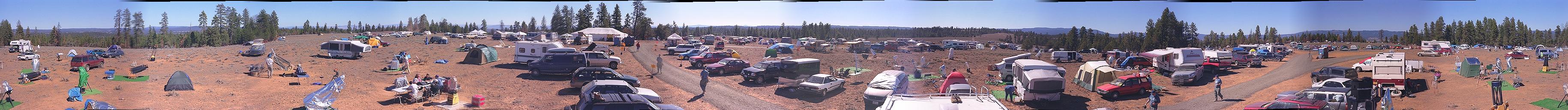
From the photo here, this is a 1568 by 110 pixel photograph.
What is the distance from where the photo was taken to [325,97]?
316 inches

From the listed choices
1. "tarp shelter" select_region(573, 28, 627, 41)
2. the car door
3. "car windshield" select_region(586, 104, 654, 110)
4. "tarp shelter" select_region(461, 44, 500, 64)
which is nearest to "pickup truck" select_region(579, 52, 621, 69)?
the car door

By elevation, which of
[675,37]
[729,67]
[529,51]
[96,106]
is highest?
[675,37]

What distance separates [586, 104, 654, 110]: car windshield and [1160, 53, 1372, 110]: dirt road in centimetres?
482

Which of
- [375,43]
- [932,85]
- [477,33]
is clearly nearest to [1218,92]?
[932,85]

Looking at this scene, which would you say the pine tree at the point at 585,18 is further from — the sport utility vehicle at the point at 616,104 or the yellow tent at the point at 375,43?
the sport utility vehicle at the point at 616,104

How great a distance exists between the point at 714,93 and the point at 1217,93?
4.90m

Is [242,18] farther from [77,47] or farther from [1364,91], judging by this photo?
[1364,91]

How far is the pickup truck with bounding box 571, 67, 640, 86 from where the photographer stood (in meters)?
9.30

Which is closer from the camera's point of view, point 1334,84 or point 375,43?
point 1334,84

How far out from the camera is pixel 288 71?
11.1 m

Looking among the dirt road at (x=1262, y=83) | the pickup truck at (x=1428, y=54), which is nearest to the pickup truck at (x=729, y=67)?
the dirt road at (x=1262, y=83)

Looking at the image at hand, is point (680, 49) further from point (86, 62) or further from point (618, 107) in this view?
point (618, 107)

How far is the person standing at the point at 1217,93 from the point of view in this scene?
8.75 metres

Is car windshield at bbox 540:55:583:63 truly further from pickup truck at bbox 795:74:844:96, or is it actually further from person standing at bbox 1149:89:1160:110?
person standing at bbox 1149:89:1160:110
